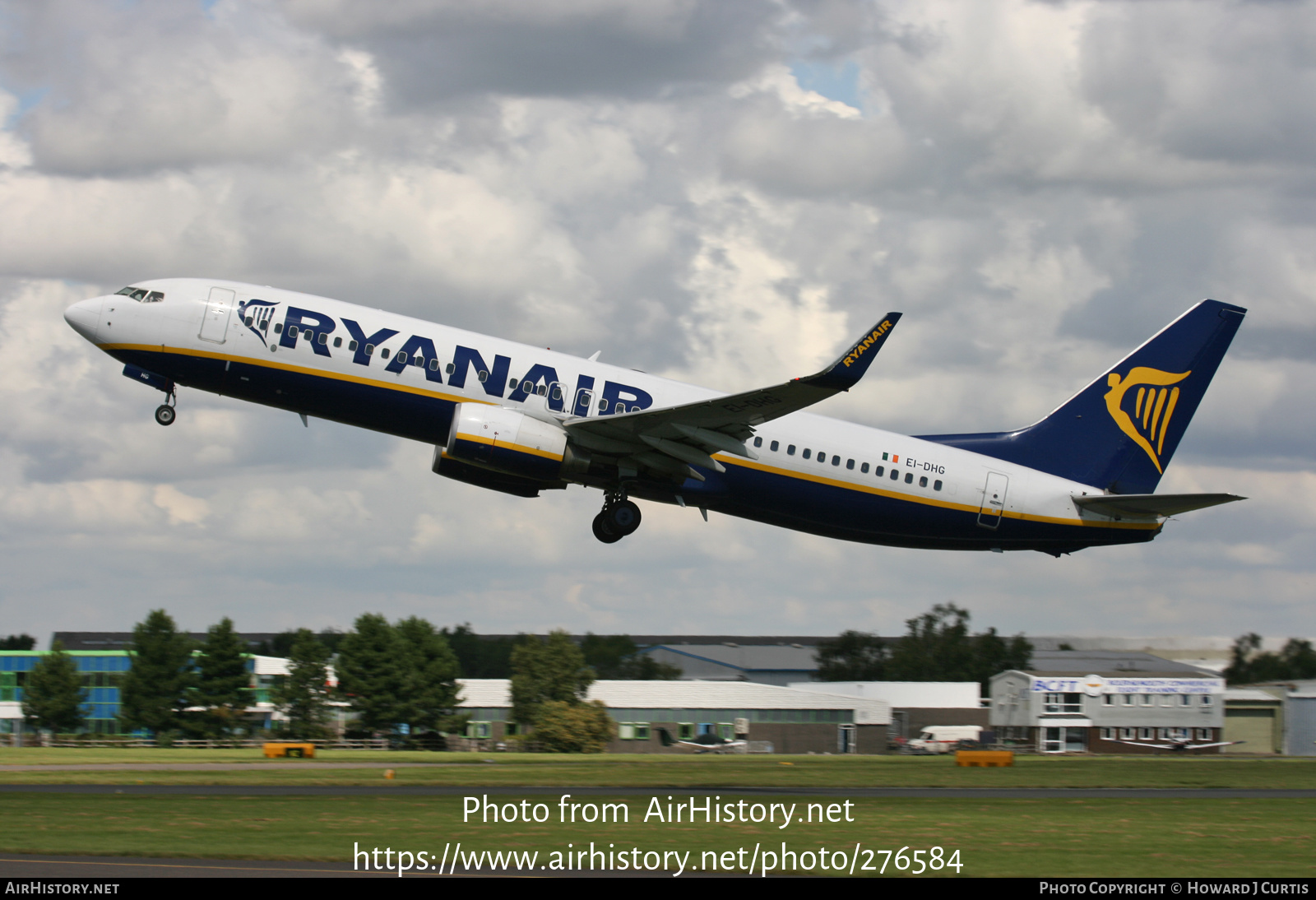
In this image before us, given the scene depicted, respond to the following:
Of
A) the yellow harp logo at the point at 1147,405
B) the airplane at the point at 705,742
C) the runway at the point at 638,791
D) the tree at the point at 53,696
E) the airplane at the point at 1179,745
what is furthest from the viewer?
the tree at the point at 53,696

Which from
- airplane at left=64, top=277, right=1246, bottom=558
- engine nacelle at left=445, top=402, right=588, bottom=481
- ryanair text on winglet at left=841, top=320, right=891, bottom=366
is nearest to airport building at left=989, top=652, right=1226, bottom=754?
airplane at left=64, top=277, right=1246, bottom=558

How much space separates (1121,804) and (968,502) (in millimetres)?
10040

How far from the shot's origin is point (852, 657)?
166 m

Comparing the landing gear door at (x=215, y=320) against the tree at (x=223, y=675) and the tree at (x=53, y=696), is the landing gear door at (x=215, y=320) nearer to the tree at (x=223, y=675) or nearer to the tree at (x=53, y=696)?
the tree at (x=223, y=675)

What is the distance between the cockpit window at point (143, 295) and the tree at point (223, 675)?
7966 cm

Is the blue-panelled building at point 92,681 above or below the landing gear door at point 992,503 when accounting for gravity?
below

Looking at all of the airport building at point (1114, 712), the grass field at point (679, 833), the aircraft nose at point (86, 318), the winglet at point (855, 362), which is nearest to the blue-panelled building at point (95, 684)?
the airport building at point (1114, 712)

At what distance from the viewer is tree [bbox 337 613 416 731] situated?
341ft

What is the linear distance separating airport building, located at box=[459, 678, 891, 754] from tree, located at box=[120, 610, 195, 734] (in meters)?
24.4

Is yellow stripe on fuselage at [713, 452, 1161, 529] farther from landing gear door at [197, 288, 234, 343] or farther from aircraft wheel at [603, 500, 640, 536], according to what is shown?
landing gear door at [197, 288, 234, 343]

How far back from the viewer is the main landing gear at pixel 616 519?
38938mm

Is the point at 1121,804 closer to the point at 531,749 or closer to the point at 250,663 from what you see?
the point at 531,749
